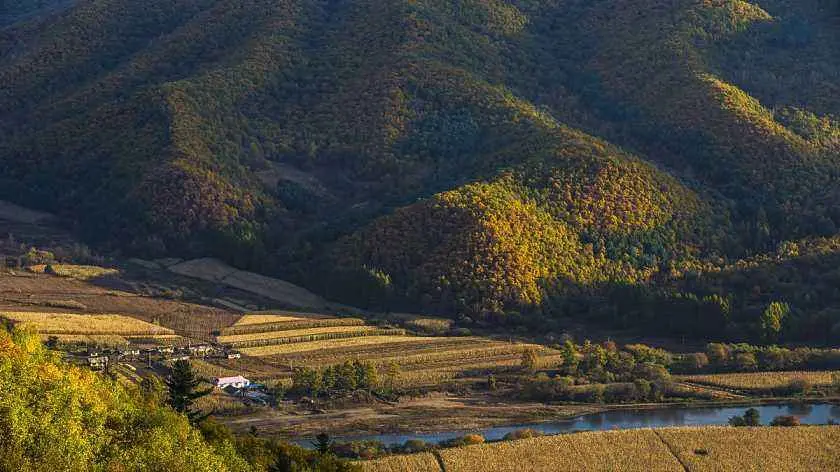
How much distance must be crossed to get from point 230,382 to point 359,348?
40.7 feet

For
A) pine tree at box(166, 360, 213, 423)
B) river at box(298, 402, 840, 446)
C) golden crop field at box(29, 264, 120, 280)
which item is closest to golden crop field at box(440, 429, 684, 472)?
river at box(298, 402, 840, 446)

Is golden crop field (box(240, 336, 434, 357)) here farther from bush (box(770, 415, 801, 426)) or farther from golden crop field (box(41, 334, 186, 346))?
bush (box(770, 415, 801, 426))

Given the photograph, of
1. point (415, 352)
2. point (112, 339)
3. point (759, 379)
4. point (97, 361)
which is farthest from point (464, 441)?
point (112, 339)

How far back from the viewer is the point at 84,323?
319ft

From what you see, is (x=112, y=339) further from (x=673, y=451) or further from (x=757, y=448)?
(x=757, y=448)

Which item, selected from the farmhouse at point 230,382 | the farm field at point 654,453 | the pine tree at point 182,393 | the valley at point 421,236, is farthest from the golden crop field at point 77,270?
the farm field at point 654,453

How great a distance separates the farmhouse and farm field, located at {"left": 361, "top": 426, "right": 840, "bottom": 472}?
20.4m

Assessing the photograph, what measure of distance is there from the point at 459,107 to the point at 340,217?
2241cm

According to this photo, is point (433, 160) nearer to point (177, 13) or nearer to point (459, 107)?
point (459, 107)

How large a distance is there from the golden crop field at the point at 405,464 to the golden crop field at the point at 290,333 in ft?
99.0

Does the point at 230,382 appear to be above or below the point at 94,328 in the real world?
above

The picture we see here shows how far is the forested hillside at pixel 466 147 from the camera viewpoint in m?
108

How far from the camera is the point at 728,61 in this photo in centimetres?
14662

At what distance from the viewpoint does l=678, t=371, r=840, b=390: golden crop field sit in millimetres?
88125
